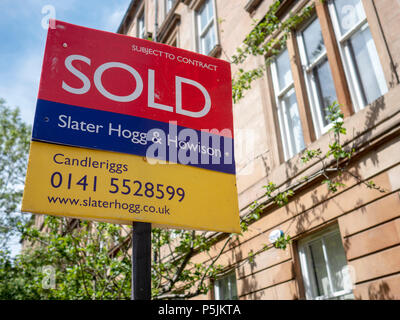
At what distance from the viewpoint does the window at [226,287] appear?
10.0 m

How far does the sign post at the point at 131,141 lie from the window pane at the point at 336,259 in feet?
15.3

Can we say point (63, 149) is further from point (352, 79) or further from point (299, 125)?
point (299, 125)

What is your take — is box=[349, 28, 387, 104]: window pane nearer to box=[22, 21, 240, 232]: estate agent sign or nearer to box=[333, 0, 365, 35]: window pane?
box=[333, 0, 365, 35]: window pane

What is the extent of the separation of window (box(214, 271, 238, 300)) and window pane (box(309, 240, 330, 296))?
9.33 ft

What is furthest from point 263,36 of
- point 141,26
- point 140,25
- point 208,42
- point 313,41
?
point 140,25

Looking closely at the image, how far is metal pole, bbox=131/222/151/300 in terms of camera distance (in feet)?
7.97

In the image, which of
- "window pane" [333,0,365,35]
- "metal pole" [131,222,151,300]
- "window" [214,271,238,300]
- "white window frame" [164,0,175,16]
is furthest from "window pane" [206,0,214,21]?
"metal pole" [131,222,151,300]

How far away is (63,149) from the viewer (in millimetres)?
2754

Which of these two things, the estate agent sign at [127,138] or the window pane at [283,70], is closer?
the estate agent sign at [127,138]

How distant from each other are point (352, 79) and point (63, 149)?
6.44 metres

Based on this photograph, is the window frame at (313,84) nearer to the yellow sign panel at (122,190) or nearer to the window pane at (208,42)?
the window pane at (208,42)

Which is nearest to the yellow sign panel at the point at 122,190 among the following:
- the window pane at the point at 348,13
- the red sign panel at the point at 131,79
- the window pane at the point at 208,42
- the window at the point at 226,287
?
the red sign panel at the point at 131,79
